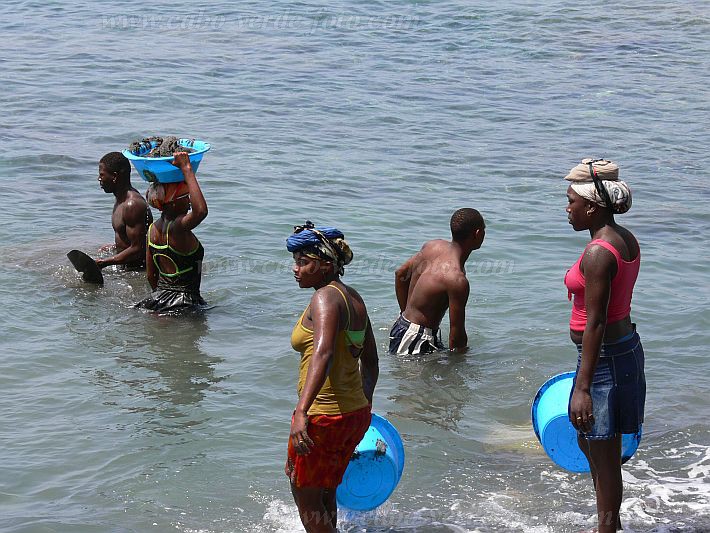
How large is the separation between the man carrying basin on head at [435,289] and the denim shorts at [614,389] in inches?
94.0

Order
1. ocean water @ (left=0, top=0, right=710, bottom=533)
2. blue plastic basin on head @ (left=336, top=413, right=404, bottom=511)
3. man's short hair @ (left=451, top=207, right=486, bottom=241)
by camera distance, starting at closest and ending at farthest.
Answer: blue plastic basin on head @ (left=336, top=413, right=404, bottom=511)
ocean water @ (left=0, top=0, right=710, bottom=533)
man's short hair @ (left=451, top=207, right=486, bottom=241)

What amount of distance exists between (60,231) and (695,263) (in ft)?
20.4

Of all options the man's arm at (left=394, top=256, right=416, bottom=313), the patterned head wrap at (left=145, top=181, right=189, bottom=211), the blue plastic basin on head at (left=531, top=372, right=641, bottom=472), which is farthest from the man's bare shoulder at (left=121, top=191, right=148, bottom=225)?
the blue plastic basin on head at (left=531, top=372, right=641, bottom=472)

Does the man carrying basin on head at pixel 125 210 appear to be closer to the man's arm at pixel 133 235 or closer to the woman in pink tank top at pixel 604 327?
the man's arm at pixel 133 235

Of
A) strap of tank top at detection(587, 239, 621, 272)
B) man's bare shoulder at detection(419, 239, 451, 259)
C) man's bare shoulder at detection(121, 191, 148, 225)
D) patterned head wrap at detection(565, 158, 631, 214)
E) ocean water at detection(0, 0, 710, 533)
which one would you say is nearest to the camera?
strap of tank top at detection(587, 239, 621, 272)

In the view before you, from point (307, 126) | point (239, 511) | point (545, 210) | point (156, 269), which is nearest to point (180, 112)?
point (307, 126)

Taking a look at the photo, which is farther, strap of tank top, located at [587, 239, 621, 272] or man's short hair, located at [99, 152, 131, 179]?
man's short hair, located at [99, 152, 131, 179]

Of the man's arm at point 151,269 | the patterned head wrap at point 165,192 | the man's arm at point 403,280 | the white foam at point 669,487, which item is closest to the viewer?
the white foam at point 669,487

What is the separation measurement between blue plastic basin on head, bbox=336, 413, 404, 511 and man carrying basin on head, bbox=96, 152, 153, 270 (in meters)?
4.34

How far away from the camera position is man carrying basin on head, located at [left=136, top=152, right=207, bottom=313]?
7336mm

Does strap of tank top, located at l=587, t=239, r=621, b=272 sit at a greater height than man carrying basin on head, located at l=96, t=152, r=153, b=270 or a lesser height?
greater

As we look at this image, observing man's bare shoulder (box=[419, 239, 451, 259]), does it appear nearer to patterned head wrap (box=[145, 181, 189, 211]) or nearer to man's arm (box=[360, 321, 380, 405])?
patterned head wrap (box=[145, 181, 189, 211])

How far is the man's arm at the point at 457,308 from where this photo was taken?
274 inches

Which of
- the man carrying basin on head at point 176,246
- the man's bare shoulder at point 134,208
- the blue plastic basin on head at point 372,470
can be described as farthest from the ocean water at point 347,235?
the man's bare shoulder at point 134,208
